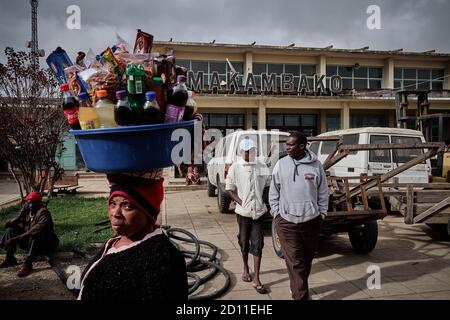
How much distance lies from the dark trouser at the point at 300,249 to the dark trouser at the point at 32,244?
3.82m

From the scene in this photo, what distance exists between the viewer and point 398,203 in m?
5.55

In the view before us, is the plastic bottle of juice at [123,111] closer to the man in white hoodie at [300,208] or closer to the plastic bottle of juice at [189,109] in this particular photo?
the plastic bottle of juice at [189,109]

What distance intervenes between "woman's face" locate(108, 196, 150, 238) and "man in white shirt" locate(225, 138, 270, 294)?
2.75 m

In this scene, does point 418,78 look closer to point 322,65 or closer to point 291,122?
point 322,65

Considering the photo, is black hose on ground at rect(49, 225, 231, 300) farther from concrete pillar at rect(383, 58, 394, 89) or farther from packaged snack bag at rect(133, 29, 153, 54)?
concrete pillar at rect(383, 58, 394, 89)

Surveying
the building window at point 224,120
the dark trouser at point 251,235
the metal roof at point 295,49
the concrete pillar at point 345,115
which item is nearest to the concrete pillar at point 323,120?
the concrete pillar at point 345,115

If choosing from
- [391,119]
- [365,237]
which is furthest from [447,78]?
[365,237]

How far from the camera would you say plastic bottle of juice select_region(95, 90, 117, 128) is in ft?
4.79

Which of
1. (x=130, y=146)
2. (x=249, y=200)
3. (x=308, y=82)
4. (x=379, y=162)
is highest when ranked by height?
(x=308, y=82)

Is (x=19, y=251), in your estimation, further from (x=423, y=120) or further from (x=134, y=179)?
(x=423, y=120)

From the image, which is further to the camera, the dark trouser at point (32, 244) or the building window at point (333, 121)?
the building window at point (333, 121)

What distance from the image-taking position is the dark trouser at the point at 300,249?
3.44 metres

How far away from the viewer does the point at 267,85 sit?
58.2 ft

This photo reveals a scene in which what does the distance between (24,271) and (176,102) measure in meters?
4.55
